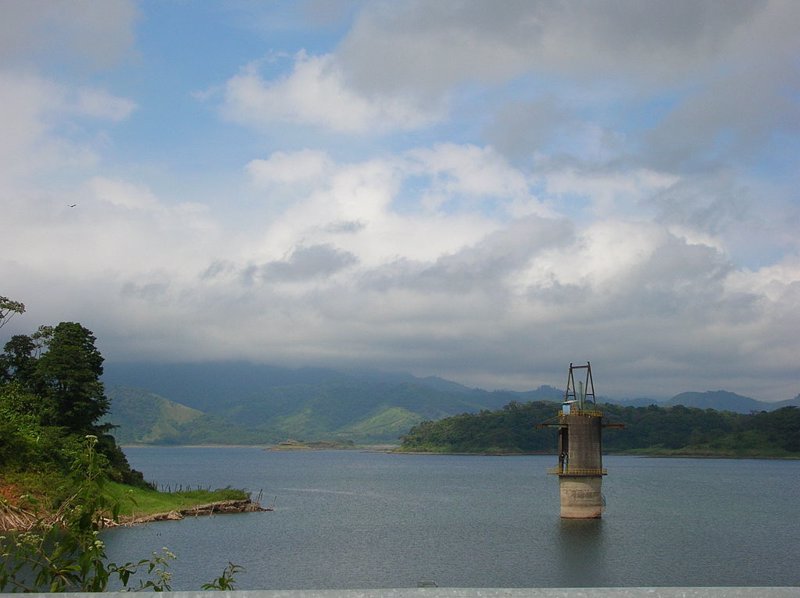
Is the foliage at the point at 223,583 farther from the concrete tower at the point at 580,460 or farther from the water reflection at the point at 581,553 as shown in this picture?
the concrete tower at the point at 580,460

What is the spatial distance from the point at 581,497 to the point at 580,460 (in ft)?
18.8

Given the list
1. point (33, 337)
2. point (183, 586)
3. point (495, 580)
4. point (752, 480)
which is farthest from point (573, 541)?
point (752, 480)

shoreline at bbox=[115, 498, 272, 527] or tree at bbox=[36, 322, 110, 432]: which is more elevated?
tree at bbox=[36, 322, 110, 432]

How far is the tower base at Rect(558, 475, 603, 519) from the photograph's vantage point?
3199 inches

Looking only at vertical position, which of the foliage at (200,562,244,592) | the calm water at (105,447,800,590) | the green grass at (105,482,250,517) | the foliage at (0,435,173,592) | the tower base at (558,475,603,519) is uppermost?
the foliage at (0,435,173,592)

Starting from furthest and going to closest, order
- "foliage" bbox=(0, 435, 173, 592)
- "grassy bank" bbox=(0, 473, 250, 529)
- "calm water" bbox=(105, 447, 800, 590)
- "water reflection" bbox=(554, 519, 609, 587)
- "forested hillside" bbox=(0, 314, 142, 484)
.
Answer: "forested hillside" bbox=(0, 314, 142, 484)
"grassy bank" bbox=(0, 473, 250, 529)
"calm water" bbox=(105, 447, 800, 590)
"water reflection" bbox=(554, 519, 609, 587)
"foliage" bbox=(0, 435, 173, 592)

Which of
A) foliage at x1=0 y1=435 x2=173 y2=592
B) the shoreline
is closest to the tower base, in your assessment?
the shoreline

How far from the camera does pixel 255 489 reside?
144125 millimetres

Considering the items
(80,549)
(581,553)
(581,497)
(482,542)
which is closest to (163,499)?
(482,542)

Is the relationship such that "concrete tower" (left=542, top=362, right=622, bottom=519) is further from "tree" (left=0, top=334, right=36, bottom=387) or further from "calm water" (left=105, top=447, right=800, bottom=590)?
"tree" (left=0, top=334, right=36, bottom=387)

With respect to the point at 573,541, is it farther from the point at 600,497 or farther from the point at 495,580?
the point at 495,580

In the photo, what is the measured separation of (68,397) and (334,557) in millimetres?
39613

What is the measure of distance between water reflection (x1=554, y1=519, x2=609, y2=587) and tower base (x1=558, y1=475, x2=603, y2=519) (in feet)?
2.63

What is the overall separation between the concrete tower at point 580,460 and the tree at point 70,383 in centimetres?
5169
